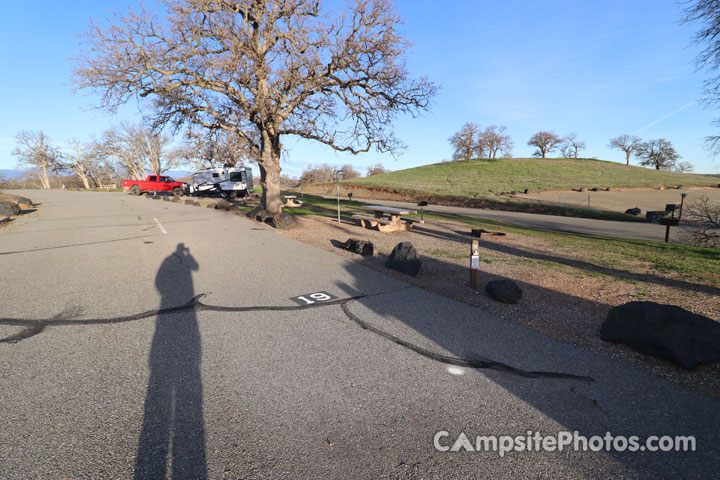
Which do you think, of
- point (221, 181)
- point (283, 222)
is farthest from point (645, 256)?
point (221, 181)

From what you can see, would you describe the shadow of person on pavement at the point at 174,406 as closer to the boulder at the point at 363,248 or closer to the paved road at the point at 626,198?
the boulder at the point at 363,248

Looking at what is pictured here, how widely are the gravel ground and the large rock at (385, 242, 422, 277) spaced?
16 cm

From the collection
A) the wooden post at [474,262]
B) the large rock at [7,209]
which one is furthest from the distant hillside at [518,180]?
the large rock at [7,209]

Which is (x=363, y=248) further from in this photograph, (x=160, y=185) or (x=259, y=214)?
(x=160, y=185)

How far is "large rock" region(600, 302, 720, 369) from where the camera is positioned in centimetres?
340

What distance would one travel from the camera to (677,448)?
2428 mm

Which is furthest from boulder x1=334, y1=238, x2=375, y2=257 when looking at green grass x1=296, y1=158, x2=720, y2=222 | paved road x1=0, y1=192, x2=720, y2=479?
green grass x1=296, y1=158, x2=720, y2=222

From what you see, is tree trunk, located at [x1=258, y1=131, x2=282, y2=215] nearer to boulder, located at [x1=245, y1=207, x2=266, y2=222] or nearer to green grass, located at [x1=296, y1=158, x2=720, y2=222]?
boulder, located at [x1=245, y1=207, x2=266, y2=222]

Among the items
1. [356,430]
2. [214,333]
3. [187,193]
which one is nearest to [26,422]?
[214,333]

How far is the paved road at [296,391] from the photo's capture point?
7.46 feet

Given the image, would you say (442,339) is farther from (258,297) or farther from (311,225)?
(311,225)

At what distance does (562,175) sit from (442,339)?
184 ft

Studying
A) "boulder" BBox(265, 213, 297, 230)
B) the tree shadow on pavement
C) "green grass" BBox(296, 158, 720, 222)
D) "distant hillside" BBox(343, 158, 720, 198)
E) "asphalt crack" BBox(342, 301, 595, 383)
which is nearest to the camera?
the tree shadow on pavement

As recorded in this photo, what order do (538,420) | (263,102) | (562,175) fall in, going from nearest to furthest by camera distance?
(538,420)
(263,102)
(562,175)
